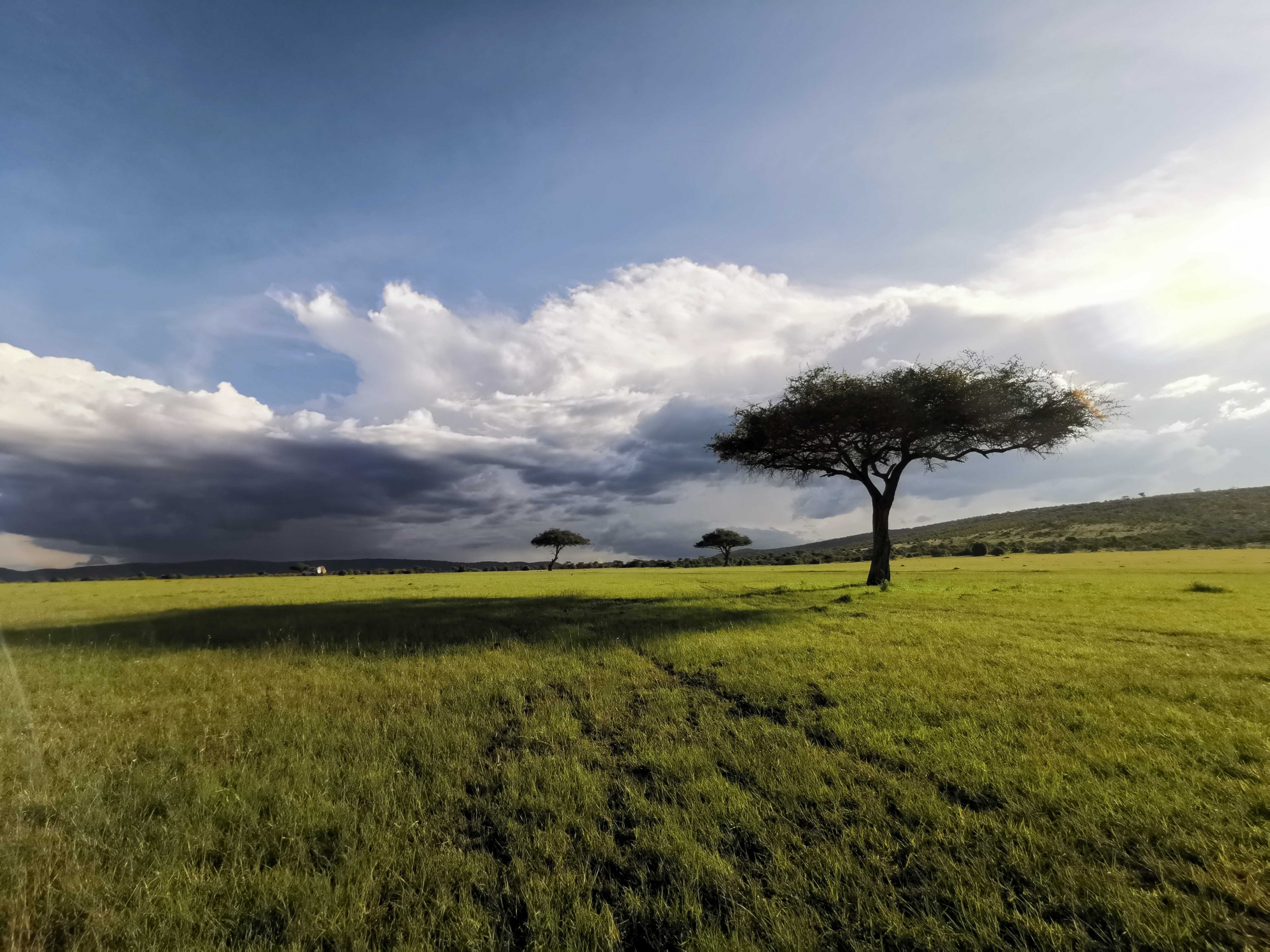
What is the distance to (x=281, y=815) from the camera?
18.1ft

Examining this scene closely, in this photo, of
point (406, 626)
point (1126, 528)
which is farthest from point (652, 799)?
point (1126, 528)

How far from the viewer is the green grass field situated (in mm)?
3920

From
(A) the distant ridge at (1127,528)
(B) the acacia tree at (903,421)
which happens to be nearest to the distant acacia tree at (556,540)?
(A) the distant ridge at (1127,528)

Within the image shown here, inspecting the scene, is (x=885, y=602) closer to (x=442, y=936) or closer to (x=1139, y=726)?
(x=1139, y=726)

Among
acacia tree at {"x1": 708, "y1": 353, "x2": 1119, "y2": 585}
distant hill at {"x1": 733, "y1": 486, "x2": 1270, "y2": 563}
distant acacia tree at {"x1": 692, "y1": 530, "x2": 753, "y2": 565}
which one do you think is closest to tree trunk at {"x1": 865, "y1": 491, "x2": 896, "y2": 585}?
acacia tree at {"x1": 708, "y1": 353, "x2": 1119, "y2": 585}

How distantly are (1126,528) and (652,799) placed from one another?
109m

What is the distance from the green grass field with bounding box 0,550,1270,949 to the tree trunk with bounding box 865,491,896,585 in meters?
17.8

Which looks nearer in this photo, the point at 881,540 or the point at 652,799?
the point at 652,799

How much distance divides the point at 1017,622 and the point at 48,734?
22.9m

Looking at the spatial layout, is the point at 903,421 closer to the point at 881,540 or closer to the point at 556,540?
the point at 881,540

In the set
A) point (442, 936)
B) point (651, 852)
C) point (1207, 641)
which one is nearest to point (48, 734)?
point (442, 936)

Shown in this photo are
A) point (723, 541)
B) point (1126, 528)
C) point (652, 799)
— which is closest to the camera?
point (652, 799)

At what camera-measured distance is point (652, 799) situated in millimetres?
5730

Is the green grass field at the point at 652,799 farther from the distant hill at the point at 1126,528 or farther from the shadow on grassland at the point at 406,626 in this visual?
the distant hill at the point at 1126,528
